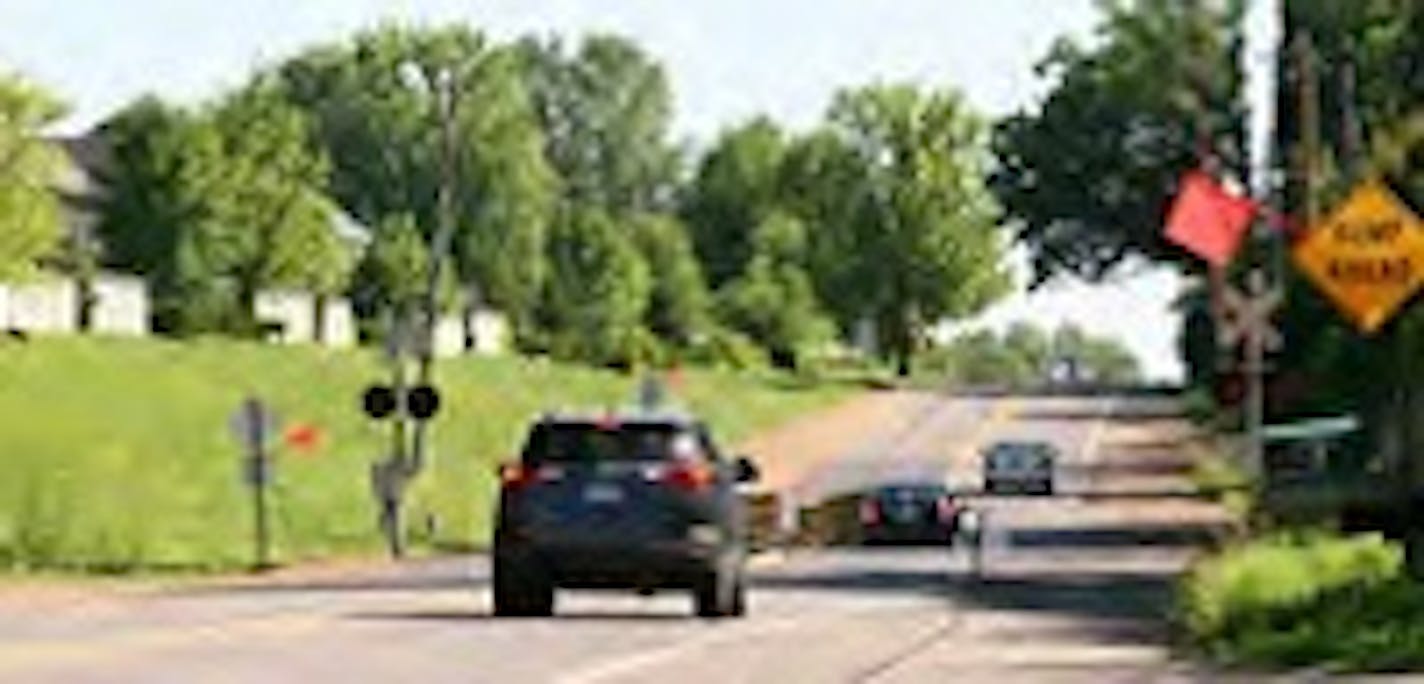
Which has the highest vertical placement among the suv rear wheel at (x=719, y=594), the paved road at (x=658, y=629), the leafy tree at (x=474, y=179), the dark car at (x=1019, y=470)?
the leafy tree at (x=474, y=179)

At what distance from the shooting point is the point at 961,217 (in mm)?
191500

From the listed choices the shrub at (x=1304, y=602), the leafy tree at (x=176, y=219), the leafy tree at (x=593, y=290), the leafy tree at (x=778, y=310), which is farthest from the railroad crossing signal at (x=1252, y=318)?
the leafy tree at (x=778, y=310)

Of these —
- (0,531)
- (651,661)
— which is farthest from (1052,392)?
(651,661)

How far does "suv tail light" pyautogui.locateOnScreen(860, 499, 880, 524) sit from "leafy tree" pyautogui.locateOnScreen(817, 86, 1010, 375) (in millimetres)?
118844

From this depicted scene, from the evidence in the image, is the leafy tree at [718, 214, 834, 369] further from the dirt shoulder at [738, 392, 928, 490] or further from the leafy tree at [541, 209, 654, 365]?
the dirt shoulder at [738, 392, 928, 490]

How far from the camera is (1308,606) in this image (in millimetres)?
28203

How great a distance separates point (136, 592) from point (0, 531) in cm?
1590

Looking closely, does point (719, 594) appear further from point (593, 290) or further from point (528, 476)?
point (593, 290)

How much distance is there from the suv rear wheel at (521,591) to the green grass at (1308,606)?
5.34m

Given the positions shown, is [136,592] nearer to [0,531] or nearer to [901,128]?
[0,531]

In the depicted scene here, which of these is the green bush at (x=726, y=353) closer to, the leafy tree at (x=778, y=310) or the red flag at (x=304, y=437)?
the leafy tree at (x=778, y=310)

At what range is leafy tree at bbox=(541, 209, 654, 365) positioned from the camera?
151m

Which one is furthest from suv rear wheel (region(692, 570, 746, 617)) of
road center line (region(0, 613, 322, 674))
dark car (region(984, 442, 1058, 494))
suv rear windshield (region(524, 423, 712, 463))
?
dark car (region(984, 442, 1058, 494))

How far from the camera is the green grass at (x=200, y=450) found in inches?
2464
